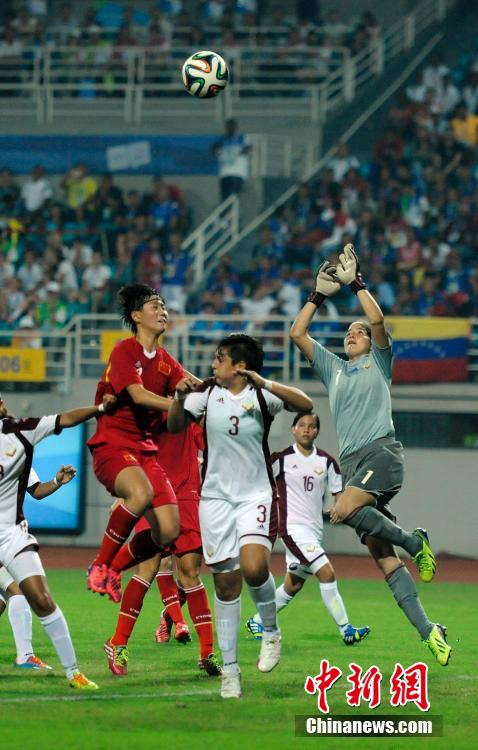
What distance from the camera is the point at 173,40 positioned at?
31250 millimetres

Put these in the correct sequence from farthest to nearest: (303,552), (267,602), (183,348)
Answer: (183,348) → (303,552) → (267,602)

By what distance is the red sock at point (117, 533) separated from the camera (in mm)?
9852

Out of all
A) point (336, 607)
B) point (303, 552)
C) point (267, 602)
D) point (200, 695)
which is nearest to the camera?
point (200, 695)

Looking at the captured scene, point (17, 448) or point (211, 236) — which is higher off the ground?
point (211, 236)

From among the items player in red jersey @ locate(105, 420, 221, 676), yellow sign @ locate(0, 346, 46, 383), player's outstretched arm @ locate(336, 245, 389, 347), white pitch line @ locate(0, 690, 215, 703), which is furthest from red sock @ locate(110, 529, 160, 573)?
yellow sign @ locate(0, 346, 46, 383)

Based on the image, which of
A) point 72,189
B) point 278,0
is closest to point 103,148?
point 72,189

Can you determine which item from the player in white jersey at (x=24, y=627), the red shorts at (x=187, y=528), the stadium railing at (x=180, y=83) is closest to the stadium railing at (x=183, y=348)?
the stadium railing at (x=180, y=83)

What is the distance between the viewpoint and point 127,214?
1086 inches

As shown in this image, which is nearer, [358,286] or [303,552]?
[358,286]

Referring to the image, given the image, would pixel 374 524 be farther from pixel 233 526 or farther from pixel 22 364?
pixel 22 364

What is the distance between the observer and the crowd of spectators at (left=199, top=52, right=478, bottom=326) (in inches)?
931

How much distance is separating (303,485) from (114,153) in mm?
17024

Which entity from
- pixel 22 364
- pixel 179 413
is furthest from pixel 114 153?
pixel 179 413

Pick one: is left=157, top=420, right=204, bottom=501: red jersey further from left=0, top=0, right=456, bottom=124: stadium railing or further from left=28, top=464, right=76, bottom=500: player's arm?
left=0, top=0, right=456, bottom=124: stadium railing
